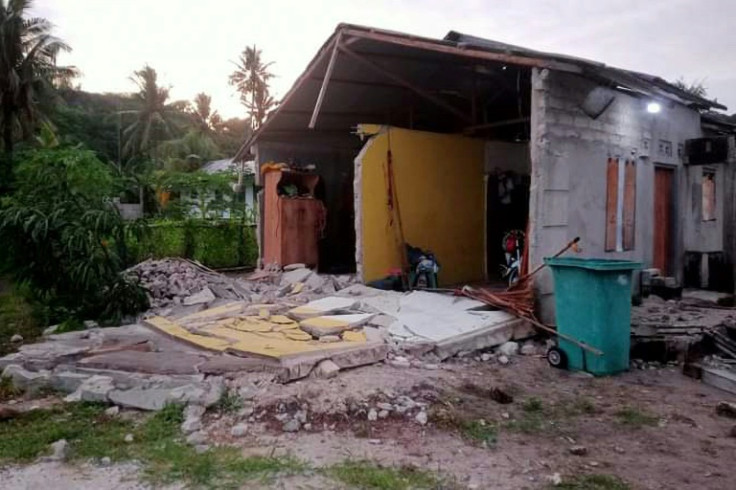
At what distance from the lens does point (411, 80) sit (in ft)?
33.9

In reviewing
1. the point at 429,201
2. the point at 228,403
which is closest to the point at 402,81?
the point at 429,201

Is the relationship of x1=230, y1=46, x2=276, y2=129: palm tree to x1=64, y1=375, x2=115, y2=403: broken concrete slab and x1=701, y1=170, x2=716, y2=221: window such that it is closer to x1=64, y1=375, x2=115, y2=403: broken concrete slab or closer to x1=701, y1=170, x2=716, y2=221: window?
x1=701, y1=170, x2=716, y2=221: window

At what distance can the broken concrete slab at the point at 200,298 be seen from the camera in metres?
8.88

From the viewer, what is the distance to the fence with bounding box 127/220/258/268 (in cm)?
1498

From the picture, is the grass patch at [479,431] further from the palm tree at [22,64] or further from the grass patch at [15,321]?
the palm tree at [22,64]

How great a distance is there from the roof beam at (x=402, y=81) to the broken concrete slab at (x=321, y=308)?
12.5 feet

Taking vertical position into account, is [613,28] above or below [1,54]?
below

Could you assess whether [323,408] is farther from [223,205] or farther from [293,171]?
[223,205]

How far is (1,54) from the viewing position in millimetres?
24531

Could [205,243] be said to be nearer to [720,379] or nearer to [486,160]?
[486,160]

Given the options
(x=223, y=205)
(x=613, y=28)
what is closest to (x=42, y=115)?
(x=223, y=205)

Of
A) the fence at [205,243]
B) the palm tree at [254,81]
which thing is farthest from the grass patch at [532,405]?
the palm tree at [254,81]

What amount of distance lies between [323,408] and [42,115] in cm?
2907

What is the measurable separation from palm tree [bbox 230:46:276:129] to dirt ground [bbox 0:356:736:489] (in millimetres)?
38878
